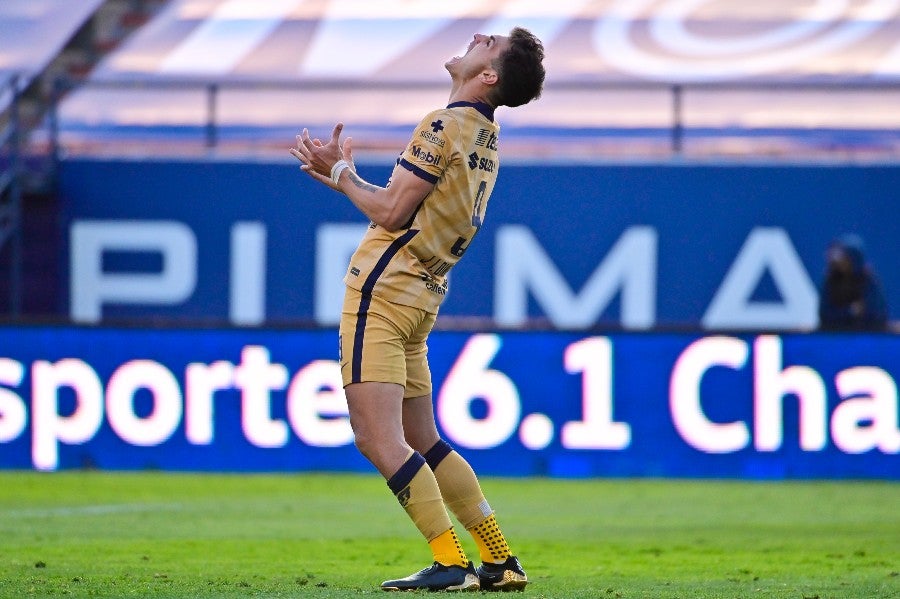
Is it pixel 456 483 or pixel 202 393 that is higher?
pixel 202 393

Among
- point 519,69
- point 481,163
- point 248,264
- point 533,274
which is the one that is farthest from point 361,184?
point 248,264

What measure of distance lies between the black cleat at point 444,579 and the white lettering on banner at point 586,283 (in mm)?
11559

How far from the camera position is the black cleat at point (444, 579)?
5.57m

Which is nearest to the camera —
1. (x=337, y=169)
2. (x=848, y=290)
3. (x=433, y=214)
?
(x=433, y=214)

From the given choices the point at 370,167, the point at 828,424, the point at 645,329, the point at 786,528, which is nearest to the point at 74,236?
the point at 370,167

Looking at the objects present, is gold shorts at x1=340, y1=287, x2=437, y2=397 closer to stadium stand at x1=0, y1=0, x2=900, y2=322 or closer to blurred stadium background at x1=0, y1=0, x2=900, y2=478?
blurred stadium background at x1=0, y1=0, x2=900, y2=478

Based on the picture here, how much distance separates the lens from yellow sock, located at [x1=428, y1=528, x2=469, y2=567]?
561 centimetres

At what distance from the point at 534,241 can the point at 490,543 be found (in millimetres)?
11589

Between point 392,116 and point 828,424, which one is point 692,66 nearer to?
point 392,116

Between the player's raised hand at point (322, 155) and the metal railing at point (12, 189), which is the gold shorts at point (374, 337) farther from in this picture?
the metal railing at point (12, 189)

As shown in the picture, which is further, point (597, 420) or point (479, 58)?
point (597, 420)

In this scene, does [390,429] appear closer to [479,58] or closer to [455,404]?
[479,58]

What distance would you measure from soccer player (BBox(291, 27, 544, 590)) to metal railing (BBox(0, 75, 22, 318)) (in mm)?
11749

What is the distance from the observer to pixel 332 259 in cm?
1723
